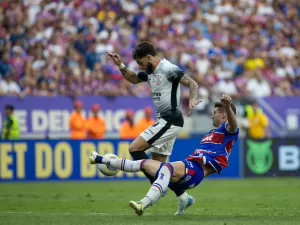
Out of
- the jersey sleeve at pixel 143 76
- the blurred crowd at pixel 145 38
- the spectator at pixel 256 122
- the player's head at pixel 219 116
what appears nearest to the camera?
the player's head at pixel 219 116

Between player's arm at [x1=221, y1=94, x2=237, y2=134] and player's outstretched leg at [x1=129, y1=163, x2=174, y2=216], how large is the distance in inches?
40.8

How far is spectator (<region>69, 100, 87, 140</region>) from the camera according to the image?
23.0 meters

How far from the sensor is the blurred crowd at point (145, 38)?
954 inches

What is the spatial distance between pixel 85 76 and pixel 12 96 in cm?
254

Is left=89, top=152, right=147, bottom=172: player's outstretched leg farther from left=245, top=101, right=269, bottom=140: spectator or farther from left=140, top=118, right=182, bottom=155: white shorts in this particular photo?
left=245, top=101, right=269, bottom=140: spectator

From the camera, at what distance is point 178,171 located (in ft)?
35.4

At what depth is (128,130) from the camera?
23.6m

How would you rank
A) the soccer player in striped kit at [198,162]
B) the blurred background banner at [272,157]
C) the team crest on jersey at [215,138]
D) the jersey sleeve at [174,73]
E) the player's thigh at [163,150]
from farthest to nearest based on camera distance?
the blurred background banner at [272,157] < the player's thigh at [163,150] < the jersey sleeve at [174,73] < the team crest on jersey at [215,138] < the soccer player in striped kit at [198,162]

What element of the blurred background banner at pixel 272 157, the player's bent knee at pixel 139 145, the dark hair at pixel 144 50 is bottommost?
the blurred background banner at pixel 272 157

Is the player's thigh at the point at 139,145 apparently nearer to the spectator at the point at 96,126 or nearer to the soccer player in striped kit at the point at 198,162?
the soccer player in striped kit at the point at 198,162

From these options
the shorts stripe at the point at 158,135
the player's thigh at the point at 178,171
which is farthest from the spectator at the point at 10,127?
the player's thigh at the point at 178,171

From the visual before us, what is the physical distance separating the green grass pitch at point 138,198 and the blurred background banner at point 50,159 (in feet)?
1.95

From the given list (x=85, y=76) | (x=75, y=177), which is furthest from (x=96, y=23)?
(x=75, y=177)

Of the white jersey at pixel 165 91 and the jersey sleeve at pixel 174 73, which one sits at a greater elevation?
the jersey sleeve at pixel 174 73
